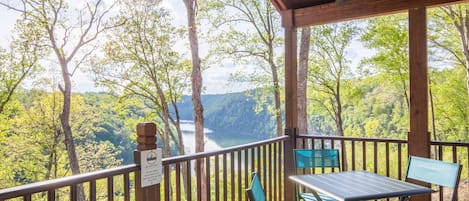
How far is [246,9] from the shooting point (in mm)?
12258

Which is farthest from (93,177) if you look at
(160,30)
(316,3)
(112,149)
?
(112,149)

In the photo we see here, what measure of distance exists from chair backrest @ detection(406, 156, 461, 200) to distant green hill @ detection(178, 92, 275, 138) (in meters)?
9.87

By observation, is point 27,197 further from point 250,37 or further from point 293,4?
point 250,37

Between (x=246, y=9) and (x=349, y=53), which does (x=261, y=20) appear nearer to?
(x=246, y=9)

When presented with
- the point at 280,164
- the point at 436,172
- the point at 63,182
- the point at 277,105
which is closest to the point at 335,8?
the point at 280,164

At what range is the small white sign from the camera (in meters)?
2.35

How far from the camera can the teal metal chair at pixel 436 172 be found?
283cm

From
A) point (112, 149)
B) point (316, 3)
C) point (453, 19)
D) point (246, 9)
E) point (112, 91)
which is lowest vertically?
point (112, 149)

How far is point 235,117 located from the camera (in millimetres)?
13852

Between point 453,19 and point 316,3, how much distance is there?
741cm

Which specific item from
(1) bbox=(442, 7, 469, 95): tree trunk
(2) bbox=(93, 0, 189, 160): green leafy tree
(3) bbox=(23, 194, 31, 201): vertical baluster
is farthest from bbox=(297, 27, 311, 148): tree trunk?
(3) bbox=(23, 194, 31, 201): vertical baluster

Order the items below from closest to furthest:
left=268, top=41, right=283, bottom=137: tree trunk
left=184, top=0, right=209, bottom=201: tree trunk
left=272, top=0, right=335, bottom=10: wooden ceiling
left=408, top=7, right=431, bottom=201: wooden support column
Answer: left=408, top=7, right=431, bottom=201: wooden support column, left=272, top=0, right=335, bottom=10: wooden ceiling, left=184, top=0, right=209, bottom=201: tree trunk, left=268, top=41, right=283, bottom=137: tree trunk

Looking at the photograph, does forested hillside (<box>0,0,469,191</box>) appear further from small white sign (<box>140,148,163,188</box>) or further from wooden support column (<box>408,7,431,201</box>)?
small white sign (<box>140,148,163,188</box>)

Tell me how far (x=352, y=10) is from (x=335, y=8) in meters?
0.21
